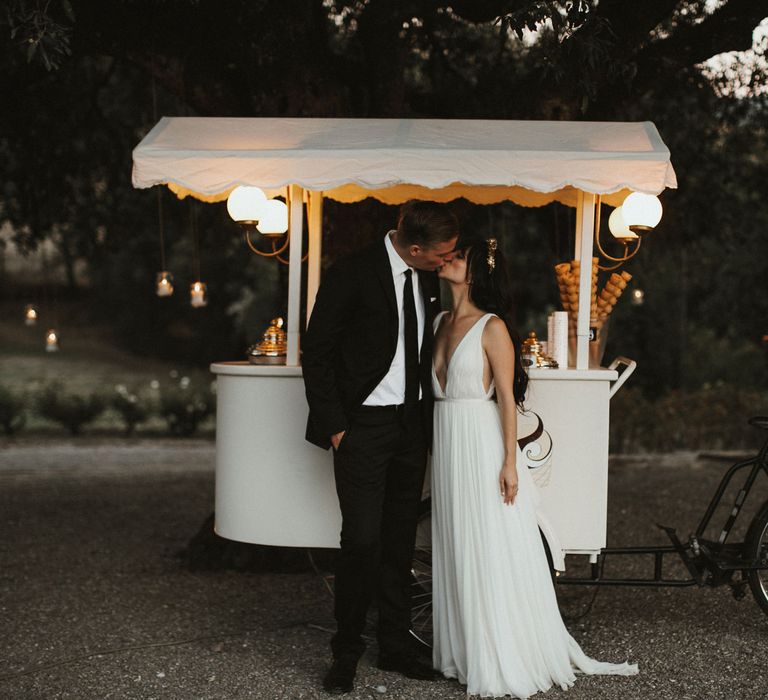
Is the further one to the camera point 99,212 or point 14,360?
point 14,360

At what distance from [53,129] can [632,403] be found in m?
8.76

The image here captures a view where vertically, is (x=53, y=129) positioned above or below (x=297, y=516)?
above

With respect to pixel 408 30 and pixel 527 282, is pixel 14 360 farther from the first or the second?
pixel 408 30

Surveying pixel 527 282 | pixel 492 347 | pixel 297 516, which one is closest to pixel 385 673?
pixel 297 516

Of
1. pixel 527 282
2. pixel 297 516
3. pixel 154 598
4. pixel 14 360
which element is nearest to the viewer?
pixel 297 516

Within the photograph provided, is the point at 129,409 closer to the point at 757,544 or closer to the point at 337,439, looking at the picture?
the point at 337,439

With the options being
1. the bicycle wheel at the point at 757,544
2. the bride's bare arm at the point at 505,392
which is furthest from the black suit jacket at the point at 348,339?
the bicycle wheel at the point at 757,544

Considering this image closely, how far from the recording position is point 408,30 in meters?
7.37

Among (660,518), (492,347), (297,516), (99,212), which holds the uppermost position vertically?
(99,212)

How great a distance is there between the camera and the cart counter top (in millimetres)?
4730

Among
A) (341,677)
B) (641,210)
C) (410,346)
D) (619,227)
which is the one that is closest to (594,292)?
(619,227)

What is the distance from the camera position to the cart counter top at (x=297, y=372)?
186 inches

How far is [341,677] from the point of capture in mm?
4262

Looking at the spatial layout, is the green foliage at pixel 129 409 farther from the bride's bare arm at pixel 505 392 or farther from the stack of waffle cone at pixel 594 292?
the bride's bare arm at pixel 505 392
